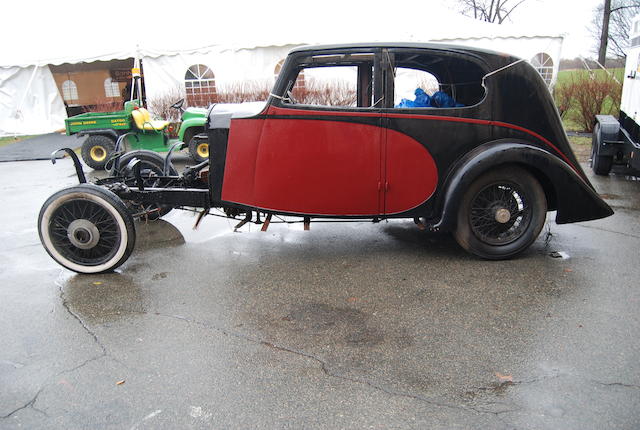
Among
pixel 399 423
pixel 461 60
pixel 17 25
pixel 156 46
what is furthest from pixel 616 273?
pixel 17 25

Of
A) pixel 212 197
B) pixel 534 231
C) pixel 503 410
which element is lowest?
pixel 503 410

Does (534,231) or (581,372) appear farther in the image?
(534,231)

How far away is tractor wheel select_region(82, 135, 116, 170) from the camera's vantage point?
1105 cm

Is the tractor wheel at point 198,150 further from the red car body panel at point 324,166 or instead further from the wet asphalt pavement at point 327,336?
the red car body panel at point 324,166

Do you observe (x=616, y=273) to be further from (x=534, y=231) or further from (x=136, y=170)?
(x=136, y=170)

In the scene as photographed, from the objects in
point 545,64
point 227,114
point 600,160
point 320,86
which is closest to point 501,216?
point 227,114

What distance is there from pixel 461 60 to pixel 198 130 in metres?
7.41

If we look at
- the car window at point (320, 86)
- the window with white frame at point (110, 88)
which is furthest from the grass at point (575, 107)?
the window with white frame at point (110, 88)

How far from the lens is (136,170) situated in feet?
16.6

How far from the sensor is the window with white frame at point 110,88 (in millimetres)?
20828

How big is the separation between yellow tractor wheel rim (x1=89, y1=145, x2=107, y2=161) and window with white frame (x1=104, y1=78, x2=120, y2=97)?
36.1 feet

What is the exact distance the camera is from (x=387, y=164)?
449cm

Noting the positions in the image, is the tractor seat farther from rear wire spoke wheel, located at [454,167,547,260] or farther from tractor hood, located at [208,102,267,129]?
rear wire spoke wheel, located at [454,167,547,260]

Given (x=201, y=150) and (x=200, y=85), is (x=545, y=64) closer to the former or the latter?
(x=200, y=85)
